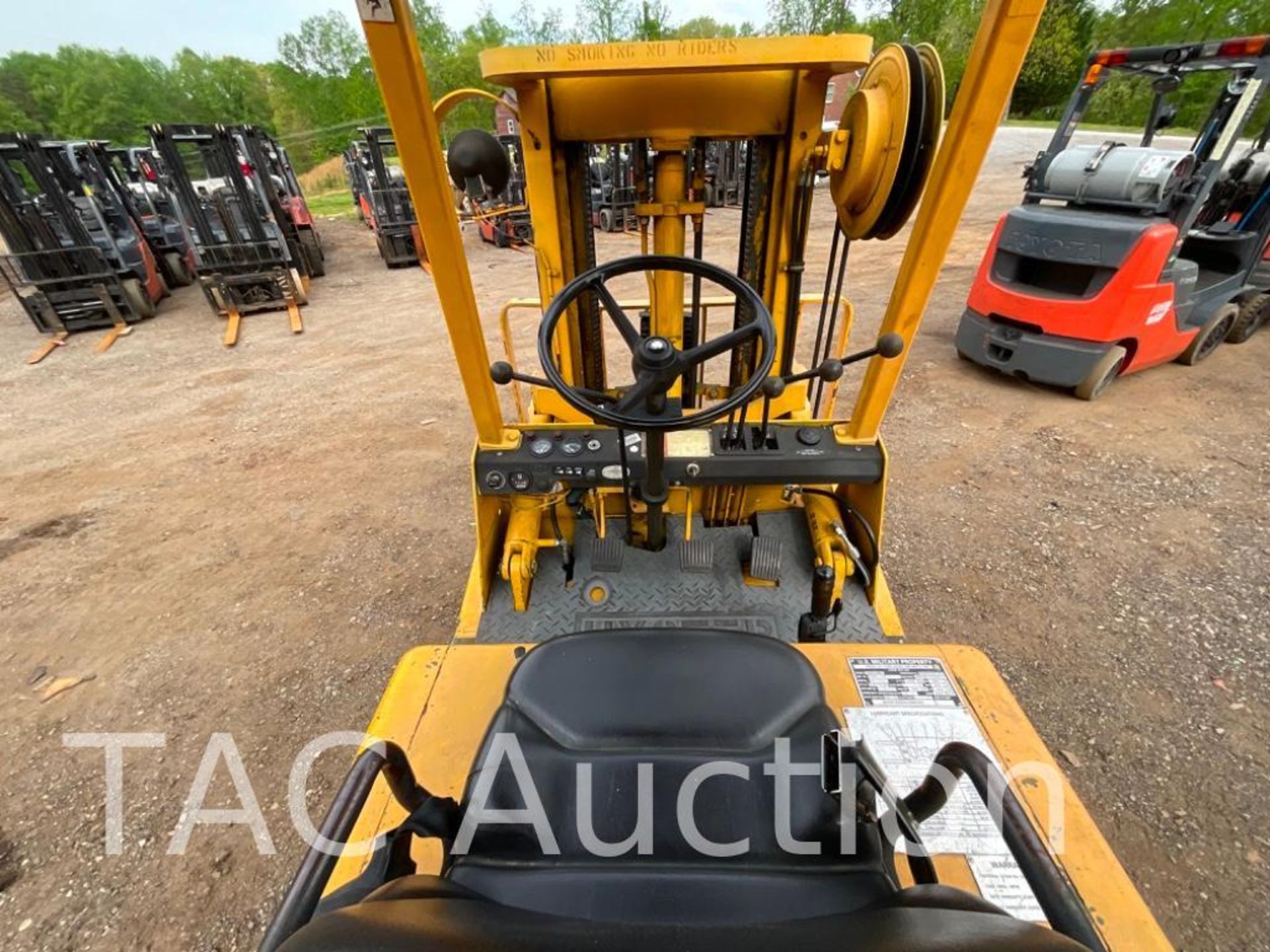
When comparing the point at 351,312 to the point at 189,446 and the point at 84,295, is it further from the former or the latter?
the point at 189,446

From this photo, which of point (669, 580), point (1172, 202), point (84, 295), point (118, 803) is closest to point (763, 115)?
point (669, 580)

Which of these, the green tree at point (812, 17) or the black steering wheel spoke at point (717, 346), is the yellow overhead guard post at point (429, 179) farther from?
the green tree at point (812, 17)

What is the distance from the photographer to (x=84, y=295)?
24.2ft

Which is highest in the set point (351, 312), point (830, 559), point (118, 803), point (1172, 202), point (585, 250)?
point (585, 250)

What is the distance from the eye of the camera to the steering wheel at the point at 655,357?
1.42 metres

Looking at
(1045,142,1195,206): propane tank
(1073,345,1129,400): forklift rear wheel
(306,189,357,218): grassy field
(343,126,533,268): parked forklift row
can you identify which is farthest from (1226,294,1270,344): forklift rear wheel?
(306,189,357,218): grassy field

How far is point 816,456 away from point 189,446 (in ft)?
16.2

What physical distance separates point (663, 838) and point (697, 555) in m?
1.59

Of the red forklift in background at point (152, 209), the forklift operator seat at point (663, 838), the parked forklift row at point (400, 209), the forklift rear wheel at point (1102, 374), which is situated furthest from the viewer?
the parked forklift row at point (400, 209)

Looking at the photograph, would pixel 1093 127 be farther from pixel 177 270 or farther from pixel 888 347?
pixel 177 270

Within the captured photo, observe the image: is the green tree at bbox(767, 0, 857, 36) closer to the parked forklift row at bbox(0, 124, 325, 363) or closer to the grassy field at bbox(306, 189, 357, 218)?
the grassy field at bbox(306, 189, 357, 218)

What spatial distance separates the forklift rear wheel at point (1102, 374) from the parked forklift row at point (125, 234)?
27.3 feet

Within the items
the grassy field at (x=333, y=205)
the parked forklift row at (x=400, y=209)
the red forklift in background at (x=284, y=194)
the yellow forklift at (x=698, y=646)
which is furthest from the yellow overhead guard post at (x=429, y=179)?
the grassy field at (x=333, y=205)

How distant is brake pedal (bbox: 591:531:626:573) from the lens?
256cm
